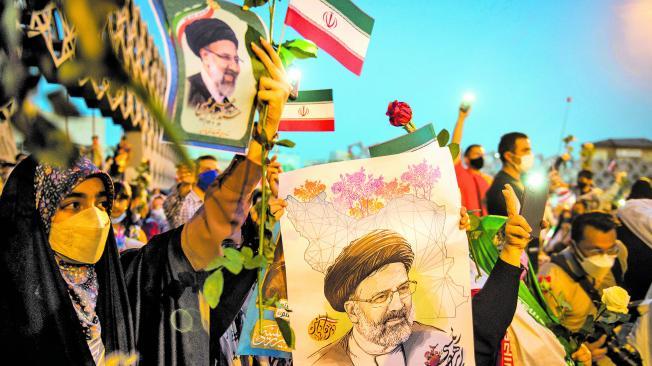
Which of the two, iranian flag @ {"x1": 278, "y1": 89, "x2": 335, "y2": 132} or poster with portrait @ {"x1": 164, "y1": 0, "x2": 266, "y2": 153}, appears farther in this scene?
iranian flag @ {"x1": 278, "y1": 89, "x2": 335, "y2": 132}

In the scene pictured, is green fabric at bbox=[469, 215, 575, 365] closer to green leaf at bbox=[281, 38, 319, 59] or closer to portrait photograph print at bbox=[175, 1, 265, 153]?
green leaf at bbox=[281, 38, 319, 59]

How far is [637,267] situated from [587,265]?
1.45 ft

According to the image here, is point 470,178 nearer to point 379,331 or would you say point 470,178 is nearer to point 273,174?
point 273,174

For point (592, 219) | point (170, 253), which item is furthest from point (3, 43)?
point (592, 219)

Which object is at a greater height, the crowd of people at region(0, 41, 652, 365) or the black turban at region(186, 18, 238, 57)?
the black turban at region(186, 18, 238, 57)

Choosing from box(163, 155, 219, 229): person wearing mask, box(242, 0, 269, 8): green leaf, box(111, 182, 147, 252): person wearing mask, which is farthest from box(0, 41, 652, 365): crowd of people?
box(111, 182, 147, 252): person wearing mask

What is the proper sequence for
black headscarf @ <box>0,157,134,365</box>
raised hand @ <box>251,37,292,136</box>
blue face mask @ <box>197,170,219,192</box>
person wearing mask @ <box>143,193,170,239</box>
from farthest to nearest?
person wearing mask @ <box>143,193,170,239</box> → blue face mask @ <box>197,170,219,192</box> → black headscarf @ <box>0,157,134,365</box> → raised hand @ <box>251,37,292,136</box>

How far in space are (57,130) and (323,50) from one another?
4.02 ft

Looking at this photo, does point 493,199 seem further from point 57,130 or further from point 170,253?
point 57,130

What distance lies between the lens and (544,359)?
2.47 m

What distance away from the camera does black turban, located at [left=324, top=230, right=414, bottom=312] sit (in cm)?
185

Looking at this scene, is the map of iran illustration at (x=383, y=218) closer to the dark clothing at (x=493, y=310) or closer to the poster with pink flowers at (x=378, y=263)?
the poster with pink flowers at (x=378, y=263)

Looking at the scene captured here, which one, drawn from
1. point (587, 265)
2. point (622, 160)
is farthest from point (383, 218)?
point (622, 160)

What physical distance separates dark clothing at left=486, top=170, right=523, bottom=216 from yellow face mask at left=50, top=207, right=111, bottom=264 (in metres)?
2.36
